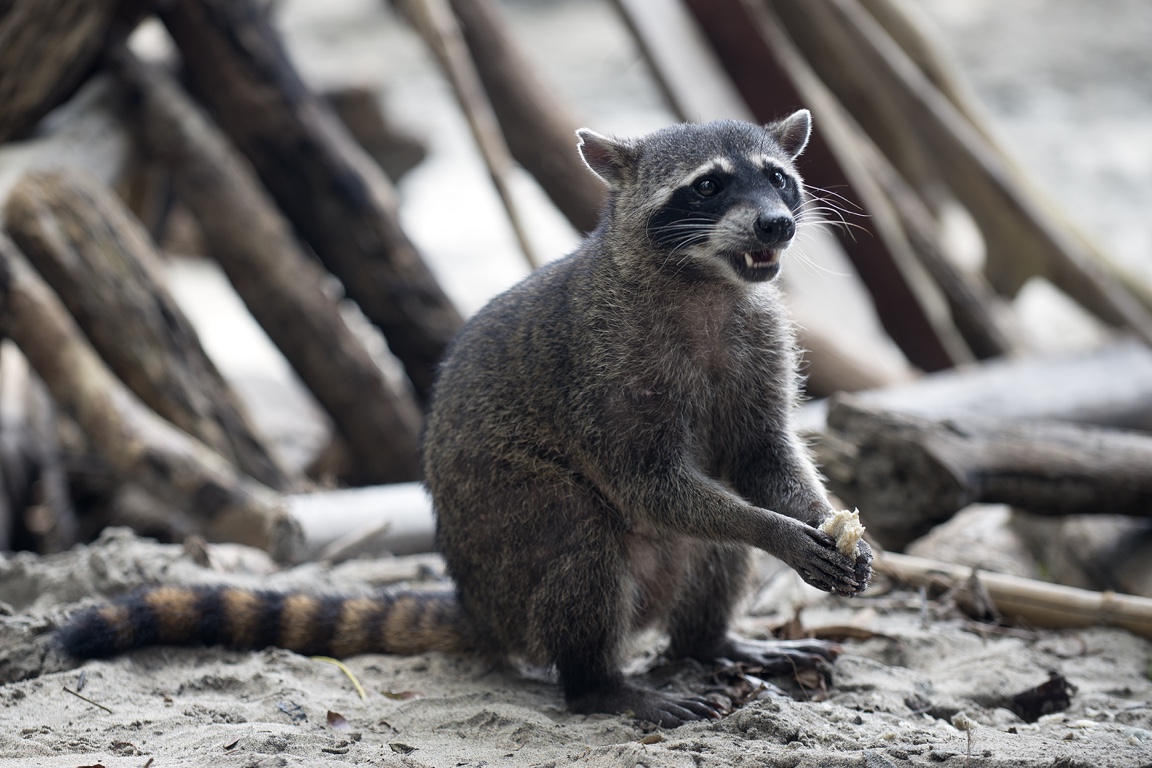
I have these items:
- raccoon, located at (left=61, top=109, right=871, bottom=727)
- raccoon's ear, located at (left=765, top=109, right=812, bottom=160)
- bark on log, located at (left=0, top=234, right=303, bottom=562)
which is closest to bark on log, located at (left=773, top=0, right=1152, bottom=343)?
raccoon's ear, located at (left=765, top=109, right=812, bottom=160)

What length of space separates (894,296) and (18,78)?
7.12 metres

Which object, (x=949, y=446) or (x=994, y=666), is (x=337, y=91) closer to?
(x=949, y=446)

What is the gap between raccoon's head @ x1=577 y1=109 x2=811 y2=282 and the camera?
4.00 m

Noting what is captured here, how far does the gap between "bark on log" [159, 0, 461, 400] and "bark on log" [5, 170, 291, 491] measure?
113cm

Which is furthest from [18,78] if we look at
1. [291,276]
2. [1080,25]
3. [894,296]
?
[1080,25]

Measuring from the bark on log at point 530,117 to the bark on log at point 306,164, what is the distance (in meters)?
1.60

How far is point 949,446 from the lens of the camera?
5.17 metres

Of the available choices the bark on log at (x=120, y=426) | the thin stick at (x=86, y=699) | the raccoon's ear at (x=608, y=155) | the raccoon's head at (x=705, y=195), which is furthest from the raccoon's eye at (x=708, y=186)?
the bark on log at (x=120, y=426)

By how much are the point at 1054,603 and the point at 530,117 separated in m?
5.64

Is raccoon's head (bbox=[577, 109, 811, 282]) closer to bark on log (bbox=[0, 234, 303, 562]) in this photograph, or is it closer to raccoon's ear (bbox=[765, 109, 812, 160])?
raccoon's ear (bbox=[765, 109, 812, 160])

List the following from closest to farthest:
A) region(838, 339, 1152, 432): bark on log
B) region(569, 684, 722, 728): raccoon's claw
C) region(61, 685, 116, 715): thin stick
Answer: region(61, 685, 116, 715): thin stick, region(569, 684, 722, 728): raccoon's claw, region(838, 339, 1152, 432): bark on log

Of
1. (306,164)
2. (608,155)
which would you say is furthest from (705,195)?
(306,164)

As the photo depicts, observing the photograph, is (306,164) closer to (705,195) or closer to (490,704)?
(705,195)

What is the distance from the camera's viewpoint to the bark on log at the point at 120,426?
242 inches
